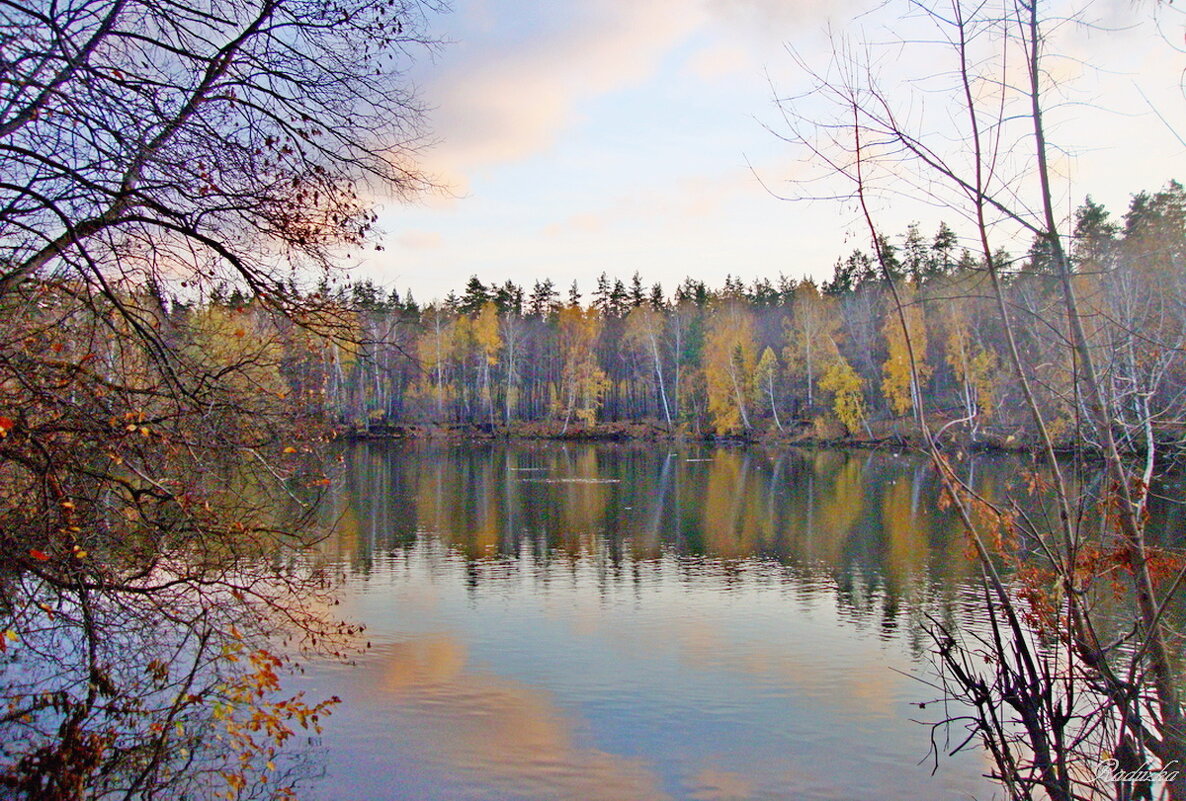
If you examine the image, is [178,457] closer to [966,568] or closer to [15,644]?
[15,644]

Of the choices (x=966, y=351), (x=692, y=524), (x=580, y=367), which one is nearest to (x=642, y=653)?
(x=692, y=524)

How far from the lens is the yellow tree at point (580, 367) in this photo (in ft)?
217

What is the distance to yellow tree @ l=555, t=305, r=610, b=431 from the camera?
217 feet

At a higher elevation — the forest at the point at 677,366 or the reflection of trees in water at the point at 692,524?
the forest at the point at 677,366

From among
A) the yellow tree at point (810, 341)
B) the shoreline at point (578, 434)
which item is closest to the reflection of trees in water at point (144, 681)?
the shoreline at point (578, 434)

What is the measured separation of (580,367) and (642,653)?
183 feet

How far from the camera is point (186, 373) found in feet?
23.4

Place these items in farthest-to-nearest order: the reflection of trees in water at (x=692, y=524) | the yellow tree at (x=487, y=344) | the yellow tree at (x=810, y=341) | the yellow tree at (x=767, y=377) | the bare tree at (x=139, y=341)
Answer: the yellow tree at (x=487, y=344), the yellow tree at (x=767, y=377), the yellow tree at (x=810, y=341), the reflection of trees in water at (x=692, y=524), the bare tree at (x=139, y=341)

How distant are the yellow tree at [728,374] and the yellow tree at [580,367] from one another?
351 inches

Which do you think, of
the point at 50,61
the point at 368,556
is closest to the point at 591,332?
the point at 368,556

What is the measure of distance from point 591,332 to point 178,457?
62354 millimetres

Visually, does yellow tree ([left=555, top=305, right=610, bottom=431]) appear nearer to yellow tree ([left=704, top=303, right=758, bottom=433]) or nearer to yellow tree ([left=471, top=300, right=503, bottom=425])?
yellow tree ([left=471, top=300, right=503, bottom=425])

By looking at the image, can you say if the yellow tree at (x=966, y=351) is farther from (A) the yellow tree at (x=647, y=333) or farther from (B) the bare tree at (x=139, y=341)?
(B) the bare tree at (x=139, y=341)

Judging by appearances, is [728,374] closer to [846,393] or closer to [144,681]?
[846,393]
